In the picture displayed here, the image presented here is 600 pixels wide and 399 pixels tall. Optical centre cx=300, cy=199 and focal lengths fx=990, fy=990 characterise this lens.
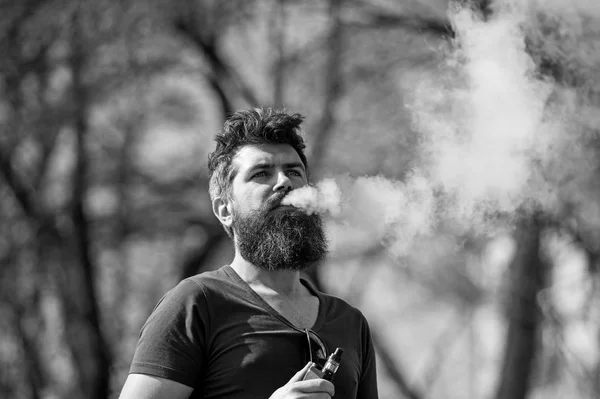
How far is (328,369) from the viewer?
3.11 m

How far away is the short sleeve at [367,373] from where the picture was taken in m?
3.59

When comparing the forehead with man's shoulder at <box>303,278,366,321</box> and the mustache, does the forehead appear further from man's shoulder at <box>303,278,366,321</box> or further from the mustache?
man's shoulder at <box>303,278,366,321</box>

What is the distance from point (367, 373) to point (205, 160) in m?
9.96

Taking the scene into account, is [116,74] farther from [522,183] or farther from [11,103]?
[522,183]

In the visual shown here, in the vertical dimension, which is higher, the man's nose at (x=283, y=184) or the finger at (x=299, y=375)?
the man's nose at (x=283, y=184)

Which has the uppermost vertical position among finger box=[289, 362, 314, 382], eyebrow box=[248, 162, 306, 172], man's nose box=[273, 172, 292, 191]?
eyebrow box=[248, 162, 306, 172]

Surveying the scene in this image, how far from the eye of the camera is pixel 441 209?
4.47 meters

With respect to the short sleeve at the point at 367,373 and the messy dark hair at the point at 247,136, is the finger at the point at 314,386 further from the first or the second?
the messy dark hair at the point at 247,136

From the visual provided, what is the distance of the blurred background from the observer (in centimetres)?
802

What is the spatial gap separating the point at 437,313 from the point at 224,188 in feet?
50.7

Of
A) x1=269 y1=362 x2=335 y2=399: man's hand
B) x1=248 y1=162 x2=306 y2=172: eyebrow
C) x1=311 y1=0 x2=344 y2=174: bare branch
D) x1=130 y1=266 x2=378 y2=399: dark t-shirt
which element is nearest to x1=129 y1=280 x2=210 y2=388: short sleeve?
x1=130 y1=266 x2=378 y2=399: dark t-shirt

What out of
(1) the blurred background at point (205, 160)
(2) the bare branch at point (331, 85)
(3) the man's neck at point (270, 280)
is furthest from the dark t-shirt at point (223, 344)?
(2) the bare branch at point (331, 85)

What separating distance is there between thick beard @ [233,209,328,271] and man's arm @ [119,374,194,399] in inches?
22.5

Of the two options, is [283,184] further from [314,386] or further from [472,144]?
[472,144]
